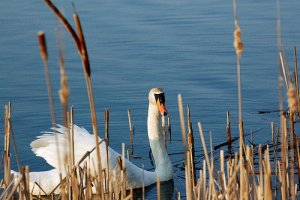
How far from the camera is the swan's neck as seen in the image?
857cm

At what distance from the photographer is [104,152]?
311 inches

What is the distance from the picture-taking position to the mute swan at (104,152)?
313 inches

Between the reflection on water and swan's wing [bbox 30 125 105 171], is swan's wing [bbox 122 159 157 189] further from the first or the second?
swan's wing [bbox 30 125 105 171]

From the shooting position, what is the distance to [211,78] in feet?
36.4

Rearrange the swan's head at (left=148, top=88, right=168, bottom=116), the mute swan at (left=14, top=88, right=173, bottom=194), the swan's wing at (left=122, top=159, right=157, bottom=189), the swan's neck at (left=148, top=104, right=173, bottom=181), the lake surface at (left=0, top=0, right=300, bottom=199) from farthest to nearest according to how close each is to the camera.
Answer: the lake surface at (left=0, top=0, right=300, bottom=199), the swan's head at (left=148, top=88, right=168, bottom=116), the swan's neck at (left=148, top=104, right=173, bottom=181), the swan's wing at (left=122, top=159, right=157, bottom=189), the mute swan at (left=14, top=88, right=173, bottom=194)

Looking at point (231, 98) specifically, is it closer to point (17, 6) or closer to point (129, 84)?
point (129, 84)

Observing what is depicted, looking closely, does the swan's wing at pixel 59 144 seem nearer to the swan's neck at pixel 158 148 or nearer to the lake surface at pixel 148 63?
the lake surface at pixel 148 63

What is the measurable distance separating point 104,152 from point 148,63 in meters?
4.17

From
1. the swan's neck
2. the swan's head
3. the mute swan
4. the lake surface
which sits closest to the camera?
the mute swan

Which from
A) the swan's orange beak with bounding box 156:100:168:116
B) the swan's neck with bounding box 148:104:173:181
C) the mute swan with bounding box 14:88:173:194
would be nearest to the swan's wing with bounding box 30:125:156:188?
the mute swan with bounding box 14:88:173:194

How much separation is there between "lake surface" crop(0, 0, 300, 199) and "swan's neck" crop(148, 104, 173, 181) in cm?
17

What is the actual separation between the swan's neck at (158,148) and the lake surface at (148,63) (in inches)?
6.8

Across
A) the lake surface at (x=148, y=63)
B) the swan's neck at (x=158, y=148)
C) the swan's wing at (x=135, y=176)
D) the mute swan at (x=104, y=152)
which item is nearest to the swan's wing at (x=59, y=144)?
the mute swan at (x=104, y=152)

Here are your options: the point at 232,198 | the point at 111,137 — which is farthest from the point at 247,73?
the point at 232,198
